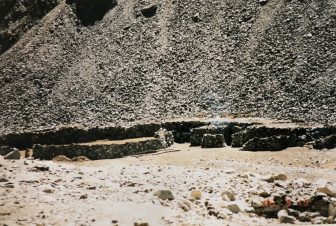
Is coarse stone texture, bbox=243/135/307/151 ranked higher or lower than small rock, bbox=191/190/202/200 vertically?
higher

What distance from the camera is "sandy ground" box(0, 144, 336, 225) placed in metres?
12.6

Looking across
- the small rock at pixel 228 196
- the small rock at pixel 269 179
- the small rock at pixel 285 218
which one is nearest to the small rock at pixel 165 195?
the small rock at pixel 228 196

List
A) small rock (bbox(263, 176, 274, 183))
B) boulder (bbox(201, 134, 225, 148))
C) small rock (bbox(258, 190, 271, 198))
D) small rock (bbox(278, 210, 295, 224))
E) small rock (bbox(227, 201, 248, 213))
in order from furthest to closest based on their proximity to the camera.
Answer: boulder (bbox(201, 134, 225, 148)), small rock (bbox(263, 176, 274, 183)), small rock (bbox(258, 190, 271, 198)), small rock (bbox(227, 201, 248, 213)), small rock (bbox(278, 210, 295, 224))

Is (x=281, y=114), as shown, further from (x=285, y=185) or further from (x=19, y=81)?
(x=19, y=81)

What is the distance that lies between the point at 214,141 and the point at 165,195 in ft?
58.3

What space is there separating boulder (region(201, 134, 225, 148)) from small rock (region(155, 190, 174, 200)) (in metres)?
17.5

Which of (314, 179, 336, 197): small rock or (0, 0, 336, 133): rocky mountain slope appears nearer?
(314, 179, 336, 197): small rock

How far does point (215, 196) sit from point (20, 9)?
177ft

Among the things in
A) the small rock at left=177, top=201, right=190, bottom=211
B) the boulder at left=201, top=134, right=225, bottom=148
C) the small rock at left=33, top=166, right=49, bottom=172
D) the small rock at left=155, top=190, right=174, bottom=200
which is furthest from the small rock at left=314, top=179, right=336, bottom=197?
the boulder at left=201, top=134, right=225, bottom=148

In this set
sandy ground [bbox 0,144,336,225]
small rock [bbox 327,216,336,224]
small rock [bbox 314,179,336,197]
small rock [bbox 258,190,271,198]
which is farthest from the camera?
small rock [bbox 258,190,271,198]

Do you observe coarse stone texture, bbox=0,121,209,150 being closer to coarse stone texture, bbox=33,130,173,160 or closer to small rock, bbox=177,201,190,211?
coarse stone texture, bbox=33,130,173,160

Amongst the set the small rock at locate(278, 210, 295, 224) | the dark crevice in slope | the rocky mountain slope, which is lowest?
the small rock at locate(278, 210, 295, 224)

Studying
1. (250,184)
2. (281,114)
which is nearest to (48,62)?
(281,114)

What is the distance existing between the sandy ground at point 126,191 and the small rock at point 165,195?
0.19 m
